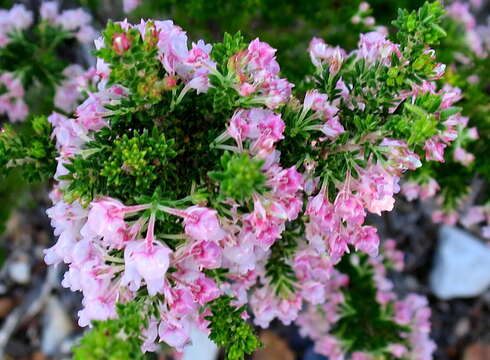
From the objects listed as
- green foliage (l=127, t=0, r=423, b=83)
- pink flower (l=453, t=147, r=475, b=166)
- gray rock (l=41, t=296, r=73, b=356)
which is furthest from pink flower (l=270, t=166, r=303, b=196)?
gray rock (l=41, t=296, r=73, b=356)

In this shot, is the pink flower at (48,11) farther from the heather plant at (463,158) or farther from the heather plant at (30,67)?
the heather plant at (463,158)

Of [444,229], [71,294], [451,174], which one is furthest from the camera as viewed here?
[444,229]

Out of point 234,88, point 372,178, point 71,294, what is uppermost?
point 234,88

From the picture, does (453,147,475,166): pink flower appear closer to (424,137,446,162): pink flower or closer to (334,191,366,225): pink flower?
(424,137,446,162): pink flower

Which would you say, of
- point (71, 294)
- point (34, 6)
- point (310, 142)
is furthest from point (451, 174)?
point (34, 6)

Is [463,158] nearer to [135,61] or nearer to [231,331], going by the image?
[231,331]

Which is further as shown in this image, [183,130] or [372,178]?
[183,130]

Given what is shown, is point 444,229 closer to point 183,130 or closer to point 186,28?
point 186,28
